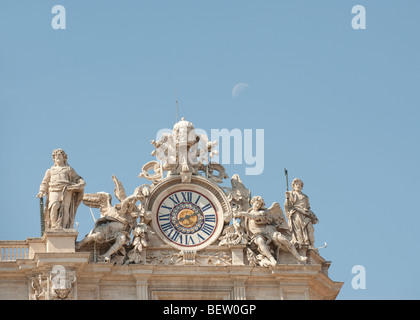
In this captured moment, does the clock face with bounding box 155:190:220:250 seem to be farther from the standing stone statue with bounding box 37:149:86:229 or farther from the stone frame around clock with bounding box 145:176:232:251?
the standing stone statue with bounding box 37:149:86:229

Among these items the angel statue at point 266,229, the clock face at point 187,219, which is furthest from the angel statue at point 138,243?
the angel statue at point 266,229

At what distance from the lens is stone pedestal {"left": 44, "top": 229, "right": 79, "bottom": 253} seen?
46281mm

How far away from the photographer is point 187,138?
159 ft

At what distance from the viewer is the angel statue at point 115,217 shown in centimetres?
4681

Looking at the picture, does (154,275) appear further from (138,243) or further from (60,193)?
(60,193)

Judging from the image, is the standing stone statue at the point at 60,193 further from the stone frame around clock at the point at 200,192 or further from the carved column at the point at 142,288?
the carved column at the point at 142,288

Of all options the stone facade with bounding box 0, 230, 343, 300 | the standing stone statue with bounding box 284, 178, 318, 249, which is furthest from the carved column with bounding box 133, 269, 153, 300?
the standing stone statue with bounding box 284, 178, 318, 249

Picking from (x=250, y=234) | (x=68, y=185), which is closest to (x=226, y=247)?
(x=250, y=234)

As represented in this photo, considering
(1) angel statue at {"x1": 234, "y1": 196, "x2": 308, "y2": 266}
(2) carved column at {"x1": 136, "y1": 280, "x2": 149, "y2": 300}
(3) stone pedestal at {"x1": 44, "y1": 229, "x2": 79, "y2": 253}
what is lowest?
(2) carved column at {"x1": 136, "y1": 280, "x2": 149, "y2": 300}

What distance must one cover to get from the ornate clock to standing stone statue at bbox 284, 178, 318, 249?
1.67 metres
